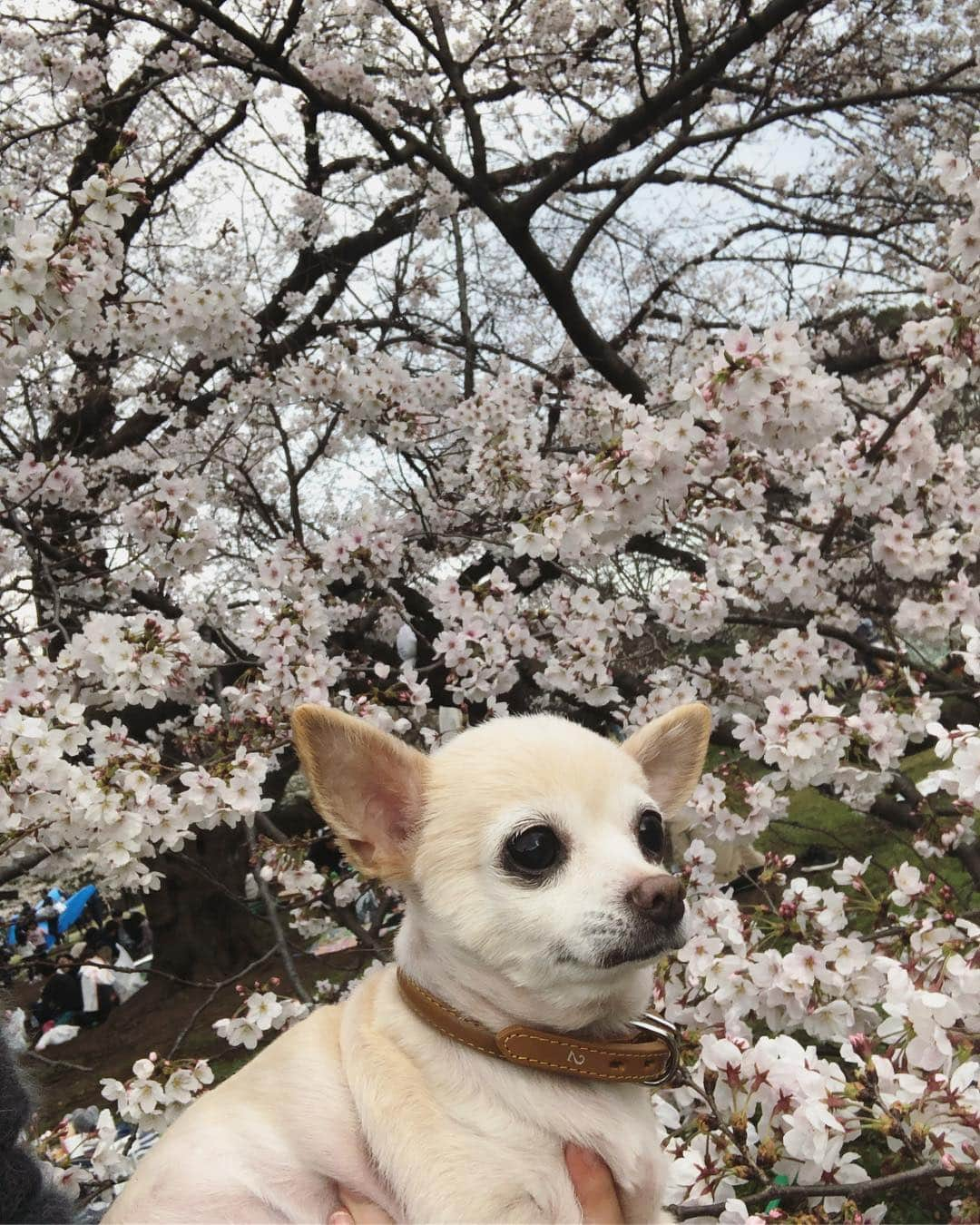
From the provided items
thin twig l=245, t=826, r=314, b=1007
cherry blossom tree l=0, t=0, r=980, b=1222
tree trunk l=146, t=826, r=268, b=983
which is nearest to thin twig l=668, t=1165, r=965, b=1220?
cherry blossom tree l=0, t=0, r=980, b=1222

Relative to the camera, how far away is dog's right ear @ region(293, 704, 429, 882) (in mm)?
1680

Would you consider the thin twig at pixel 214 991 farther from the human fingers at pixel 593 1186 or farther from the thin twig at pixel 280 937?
the human fingers at pixel 593 1186

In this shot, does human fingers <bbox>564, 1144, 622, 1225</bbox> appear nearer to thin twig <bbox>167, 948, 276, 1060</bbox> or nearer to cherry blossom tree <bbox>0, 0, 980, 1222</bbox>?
cherry blossom tree <bbox>0, 0, 980, 1222</bbox>

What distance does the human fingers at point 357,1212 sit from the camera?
1500 millimetres

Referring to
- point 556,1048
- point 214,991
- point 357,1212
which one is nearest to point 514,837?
point 556,1048

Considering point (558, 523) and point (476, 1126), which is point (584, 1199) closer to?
point (476, 1126)

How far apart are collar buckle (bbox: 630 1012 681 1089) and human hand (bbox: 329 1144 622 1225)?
0.67ft

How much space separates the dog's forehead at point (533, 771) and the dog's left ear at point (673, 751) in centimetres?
16

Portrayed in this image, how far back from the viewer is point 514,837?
1.60m

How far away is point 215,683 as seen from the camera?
469cm

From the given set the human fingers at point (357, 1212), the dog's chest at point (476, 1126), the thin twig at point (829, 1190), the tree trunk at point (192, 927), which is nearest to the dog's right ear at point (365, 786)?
the dog's chest at point (476, 1126)

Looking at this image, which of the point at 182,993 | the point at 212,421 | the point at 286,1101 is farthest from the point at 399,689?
the point at 182,993

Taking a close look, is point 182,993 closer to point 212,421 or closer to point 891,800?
point 212,421

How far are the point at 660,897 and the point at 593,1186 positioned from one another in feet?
1.79
